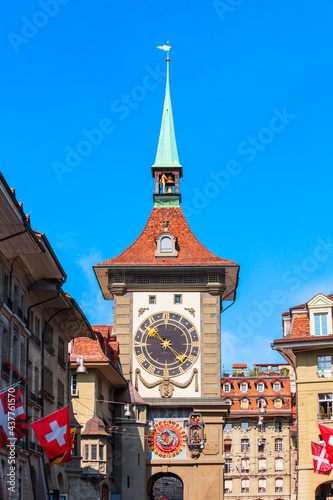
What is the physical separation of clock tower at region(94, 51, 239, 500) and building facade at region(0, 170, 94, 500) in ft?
63.3

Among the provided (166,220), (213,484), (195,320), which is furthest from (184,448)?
(166,220)

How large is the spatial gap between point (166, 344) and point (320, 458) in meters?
24.8

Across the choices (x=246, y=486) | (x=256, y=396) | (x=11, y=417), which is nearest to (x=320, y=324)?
(x=11, y=417)

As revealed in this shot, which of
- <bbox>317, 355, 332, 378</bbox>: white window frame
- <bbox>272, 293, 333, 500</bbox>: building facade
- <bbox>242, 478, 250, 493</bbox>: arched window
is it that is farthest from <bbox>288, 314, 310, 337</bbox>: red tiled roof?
<bbox>242, 478, 250, 493</bbox>: arched window

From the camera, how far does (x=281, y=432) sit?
10281 cm

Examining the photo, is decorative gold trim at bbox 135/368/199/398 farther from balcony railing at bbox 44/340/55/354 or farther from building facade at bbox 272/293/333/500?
balcony railing at bbox 44/340/55/354

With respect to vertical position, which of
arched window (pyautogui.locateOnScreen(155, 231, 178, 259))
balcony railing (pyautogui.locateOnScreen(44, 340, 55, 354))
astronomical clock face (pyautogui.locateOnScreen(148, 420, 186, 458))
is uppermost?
arched window (pyautogui.locateOnScreen(155, 231, 178, 259))

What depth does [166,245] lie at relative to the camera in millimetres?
74500

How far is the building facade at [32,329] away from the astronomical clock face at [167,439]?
62.5 feet

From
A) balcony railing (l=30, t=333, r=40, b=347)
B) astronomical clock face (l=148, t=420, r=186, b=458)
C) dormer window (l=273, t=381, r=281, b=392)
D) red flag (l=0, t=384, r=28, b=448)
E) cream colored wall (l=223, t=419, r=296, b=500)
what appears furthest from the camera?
dormer window (l=273, t=381, r=281, b=392)

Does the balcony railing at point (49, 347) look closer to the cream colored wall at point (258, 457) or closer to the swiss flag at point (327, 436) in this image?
the swiss flag at point (327, 436)

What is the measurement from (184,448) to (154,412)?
327 centimetres

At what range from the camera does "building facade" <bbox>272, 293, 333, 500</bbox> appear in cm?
5081

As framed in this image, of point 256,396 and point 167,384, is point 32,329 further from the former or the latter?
point 256,396
